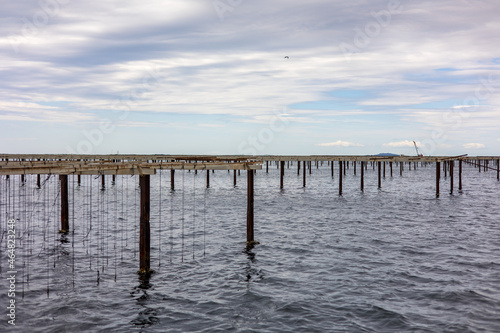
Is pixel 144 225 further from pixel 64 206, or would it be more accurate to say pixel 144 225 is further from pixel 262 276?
pixel 64 206

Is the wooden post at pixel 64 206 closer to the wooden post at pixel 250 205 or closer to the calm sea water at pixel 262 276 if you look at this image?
the calm sea water at pixel 262 276

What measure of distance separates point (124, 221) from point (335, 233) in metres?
12.8

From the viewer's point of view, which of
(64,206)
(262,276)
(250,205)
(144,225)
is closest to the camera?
(144,225)

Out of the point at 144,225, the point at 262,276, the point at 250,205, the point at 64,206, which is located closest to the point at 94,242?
the point at 64,206

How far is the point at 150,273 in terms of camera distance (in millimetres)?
13523

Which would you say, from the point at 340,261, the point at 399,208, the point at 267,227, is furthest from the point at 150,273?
the point at 399,208

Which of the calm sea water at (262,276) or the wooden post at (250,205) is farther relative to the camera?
the wooden post at (250,205)

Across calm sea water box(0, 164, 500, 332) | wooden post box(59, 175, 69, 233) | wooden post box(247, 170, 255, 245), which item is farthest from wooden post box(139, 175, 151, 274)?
wooden post box(59, 175, 69, 233)

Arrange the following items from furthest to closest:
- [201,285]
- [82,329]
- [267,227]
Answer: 1. [267,227]
2. [201,285]
3. [82,329]

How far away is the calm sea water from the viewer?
1014 cm

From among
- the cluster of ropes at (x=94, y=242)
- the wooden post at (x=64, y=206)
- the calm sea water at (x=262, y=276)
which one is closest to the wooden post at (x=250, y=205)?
the calm sea water at (x=262, y=276)

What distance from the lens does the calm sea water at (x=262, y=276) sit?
1014cm

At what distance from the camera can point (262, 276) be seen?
44.6 feet

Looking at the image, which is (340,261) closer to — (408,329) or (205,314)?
(408,329)
